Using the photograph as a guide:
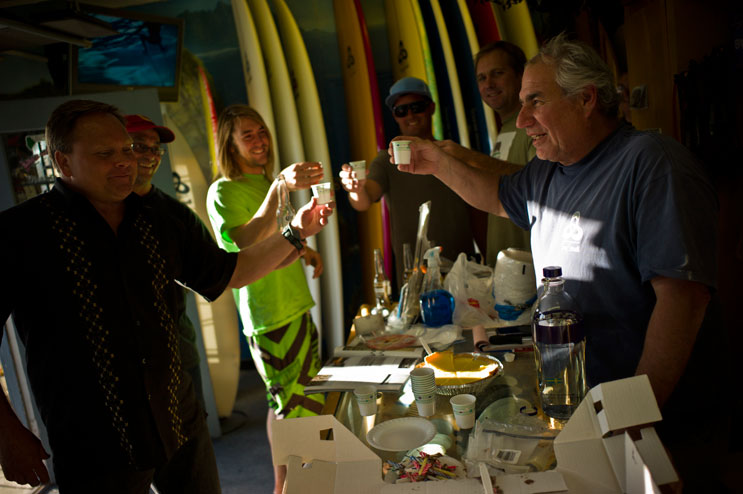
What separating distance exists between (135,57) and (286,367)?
295cm

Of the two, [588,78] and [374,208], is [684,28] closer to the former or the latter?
[588,78]

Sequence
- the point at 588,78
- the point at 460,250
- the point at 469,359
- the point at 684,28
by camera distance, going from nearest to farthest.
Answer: the point at 588,78, the point at 469,359, the point at 684,28, the point at 460,250

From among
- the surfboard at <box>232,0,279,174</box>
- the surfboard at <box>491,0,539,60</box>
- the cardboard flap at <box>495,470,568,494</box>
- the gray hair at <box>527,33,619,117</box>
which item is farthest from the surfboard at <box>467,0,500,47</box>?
the cardboard flap at <box>495,470,568,494</box>

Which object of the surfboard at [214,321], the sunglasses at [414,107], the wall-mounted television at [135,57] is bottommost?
the surfboard at [214,321]

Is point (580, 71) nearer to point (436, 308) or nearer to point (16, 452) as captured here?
point (436, 308)

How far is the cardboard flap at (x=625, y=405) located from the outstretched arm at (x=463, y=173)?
103cm

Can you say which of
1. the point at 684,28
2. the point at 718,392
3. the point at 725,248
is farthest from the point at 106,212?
the point at 725,248

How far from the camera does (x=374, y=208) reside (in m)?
4.21

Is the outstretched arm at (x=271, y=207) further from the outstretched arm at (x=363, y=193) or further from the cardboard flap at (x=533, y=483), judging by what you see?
the cardboard flap at (x=533, y=483)

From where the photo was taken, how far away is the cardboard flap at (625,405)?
832 mm

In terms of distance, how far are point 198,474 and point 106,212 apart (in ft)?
2.87

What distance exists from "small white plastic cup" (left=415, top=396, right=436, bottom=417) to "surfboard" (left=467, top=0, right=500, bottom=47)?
3191mm

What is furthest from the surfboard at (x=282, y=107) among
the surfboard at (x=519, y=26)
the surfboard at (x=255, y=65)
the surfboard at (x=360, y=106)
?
the surfboard at (x=519, y=26)

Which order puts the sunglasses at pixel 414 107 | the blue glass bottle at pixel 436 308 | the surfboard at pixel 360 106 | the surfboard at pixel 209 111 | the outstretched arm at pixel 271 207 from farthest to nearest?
the surfboard at pixel 209 111 → the surfboard at pixel 360 106 → the sunglasses at pixel 414 107 → the outstretched arm at pixel 271 207 → the blue glass bottle at pixel 436 308
